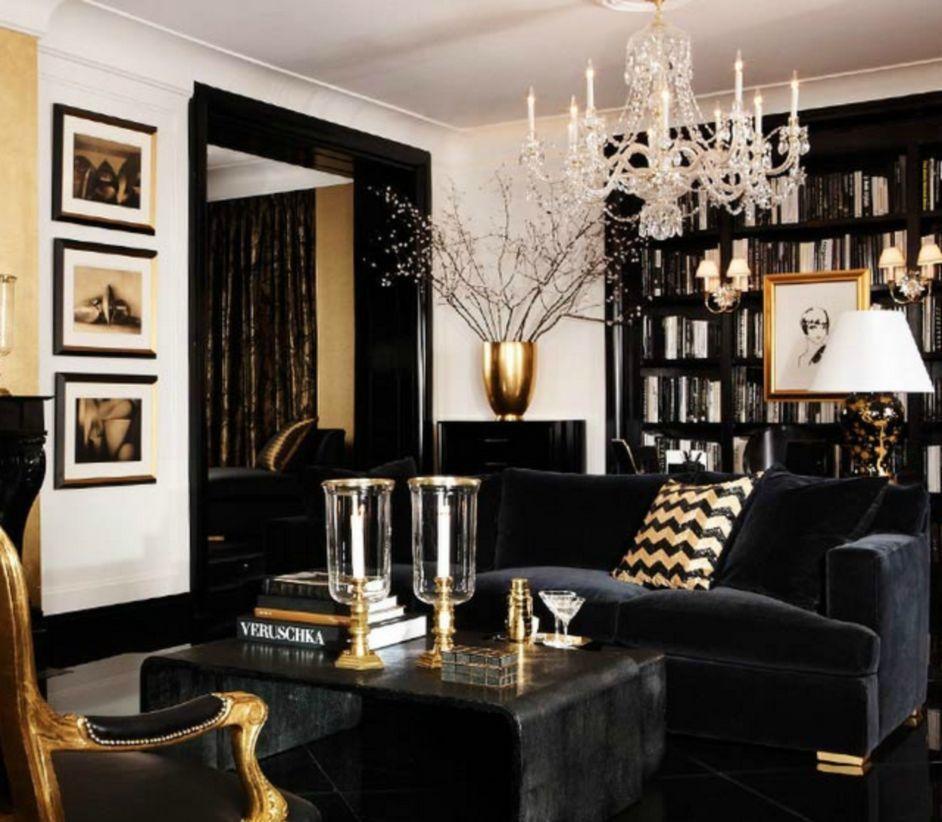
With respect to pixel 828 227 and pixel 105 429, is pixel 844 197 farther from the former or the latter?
pixel 105 429

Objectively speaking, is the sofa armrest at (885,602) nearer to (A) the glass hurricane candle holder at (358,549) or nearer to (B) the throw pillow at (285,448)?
(A) the glass hurricane candle holder at (358,549)

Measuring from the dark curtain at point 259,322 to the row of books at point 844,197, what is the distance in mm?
3834

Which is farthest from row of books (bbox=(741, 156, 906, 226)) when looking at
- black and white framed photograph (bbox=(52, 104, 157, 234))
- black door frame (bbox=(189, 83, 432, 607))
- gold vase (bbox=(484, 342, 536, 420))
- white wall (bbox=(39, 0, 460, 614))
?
black and white framed photograph (bbox=(52, 104, 157, 234))

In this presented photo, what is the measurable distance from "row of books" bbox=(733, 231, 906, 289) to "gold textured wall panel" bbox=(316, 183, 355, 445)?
11.0 feet

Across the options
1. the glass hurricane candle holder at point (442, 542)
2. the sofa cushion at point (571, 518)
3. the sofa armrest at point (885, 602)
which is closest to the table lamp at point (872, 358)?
the sofa cushion at point (571, 518)

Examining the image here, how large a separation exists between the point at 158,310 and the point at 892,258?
3651mm

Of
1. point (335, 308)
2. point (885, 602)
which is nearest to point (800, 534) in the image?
point (885, 602)

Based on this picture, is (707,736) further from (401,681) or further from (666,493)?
(401,681)

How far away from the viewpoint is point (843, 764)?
3.50 m

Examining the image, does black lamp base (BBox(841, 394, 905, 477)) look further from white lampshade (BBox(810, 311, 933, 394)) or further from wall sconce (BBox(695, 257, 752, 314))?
wall sconce (BBox(695, 257, 752, 314))

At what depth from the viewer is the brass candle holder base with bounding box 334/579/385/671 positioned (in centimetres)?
293

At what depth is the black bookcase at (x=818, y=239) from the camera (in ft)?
21.5

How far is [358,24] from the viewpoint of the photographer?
5746 millimetres

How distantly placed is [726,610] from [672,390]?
3.69 metres
